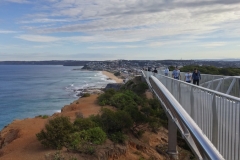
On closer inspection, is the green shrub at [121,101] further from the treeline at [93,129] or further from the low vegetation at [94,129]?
the treeline at [93,129]

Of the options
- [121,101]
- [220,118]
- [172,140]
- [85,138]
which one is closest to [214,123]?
[220,118]

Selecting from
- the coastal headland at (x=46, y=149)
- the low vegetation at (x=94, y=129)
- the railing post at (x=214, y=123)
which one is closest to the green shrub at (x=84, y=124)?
the low vegetation at (x=94, y=129)

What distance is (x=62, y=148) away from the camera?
11977mm

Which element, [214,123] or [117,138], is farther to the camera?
[117,138]

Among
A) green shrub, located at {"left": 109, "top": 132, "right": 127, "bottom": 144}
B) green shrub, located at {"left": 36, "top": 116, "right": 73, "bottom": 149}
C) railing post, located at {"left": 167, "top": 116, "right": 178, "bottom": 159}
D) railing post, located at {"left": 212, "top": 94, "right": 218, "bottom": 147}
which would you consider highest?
railing post, located at {"left": 212, "top": 94, "right": 218, "bottom": 147}

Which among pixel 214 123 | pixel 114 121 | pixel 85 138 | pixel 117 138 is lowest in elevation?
pixel 117 138

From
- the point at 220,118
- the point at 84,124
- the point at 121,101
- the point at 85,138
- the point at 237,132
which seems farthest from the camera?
the point at 121,101

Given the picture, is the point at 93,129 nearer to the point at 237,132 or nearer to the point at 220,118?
the point at 220,118

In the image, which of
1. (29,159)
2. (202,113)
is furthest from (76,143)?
(202,113)

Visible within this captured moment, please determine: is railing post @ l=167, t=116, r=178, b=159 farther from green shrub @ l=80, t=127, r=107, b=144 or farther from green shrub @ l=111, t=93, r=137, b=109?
green shrub @ l=111, t=93, r=137, b=109

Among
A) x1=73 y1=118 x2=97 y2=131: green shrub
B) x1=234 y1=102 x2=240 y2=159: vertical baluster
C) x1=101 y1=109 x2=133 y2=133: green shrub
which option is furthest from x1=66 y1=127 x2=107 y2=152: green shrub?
x1=234 y1=102 x2=240 y2=159: vertical baluster

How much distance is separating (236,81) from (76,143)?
581 centimetres

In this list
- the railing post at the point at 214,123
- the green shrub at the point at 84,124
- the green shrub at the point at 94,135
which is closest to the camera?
the railing post at the point at 214,123

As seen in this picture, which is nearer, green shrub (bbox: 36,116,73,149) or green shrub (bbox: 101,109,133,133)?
green shrub (bbox: 36,116,73,149)
